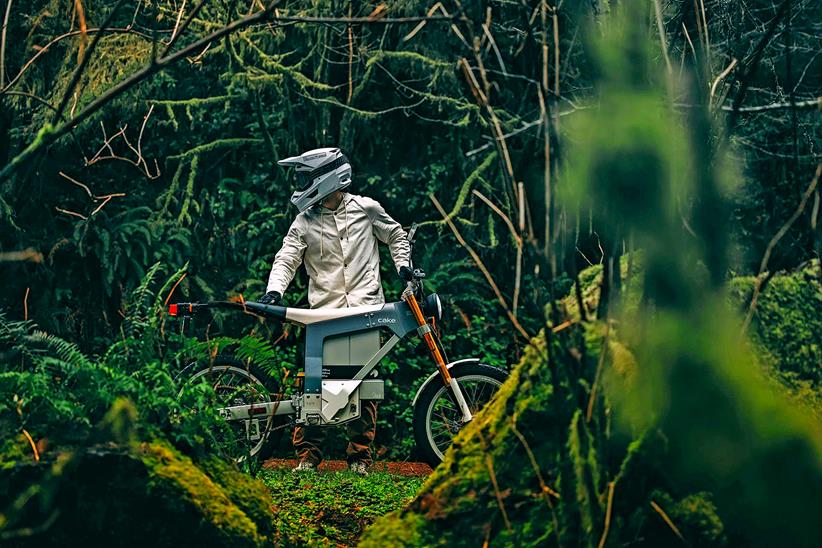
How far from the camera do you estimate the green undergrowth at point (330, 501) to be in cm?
516

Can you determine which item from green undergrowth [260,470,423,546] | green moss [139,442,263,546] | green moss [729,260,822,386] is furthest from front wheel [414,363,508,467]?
green moss [729,260,822,386]

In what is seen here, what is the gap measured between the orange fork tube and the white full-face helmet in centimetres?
89

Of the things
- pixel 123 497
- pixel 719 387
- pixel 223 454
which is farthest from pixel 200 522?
pixel 719 387

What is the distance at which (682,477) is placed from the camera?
288 cm

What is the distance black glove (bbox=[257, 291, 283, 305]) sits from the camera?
6.93 metres

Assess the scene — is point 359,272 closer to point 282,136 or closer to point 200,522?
point 282,136

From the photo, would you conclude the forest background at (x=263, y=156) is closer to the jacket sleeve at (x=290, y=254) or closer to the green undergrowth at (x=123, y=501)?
the jacket sleeve at (x=290, y=254)

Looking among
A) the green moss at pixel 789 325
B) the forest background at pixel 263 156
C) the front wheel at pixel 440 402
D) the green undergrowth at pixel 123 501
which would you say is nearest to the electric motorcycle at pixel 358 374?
the front wheel at pixel 440 402

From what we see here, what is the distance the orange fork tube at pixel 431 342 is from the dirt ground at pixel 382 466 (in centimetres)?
114

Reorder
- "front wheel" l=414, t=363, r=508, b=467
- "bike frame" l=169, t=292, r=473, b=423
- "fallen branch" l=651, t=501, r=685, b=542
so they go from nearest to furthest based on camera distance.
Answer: "fallen branch" l=651, t=501, r=685, b=542 → "front wheel" l=414, t=363, r=508, b=467 → "bike frame" l=169, t=292, r=473, b=423

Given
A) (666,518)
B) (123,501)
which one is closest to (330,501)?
(123,501)

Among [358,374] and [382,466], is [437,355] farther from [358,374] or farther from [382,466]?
[382,466]

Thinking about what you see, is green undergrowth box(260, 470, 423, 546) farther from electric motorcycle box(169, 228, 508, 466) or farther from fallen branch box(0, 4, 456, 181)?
fallen branch box(0, 4, 456, 181)

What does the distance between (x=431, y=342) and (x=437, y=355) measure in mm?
115
